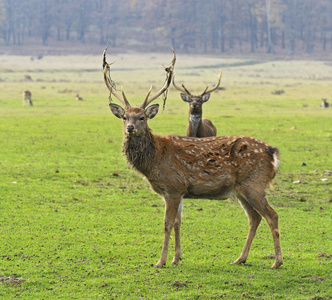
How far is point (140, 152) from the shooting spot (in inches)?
367

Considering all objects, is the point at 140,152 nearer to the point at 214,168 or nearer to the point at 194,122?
the point at 214,168

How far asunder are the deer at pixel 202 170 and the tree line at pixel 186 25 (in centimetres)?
14320

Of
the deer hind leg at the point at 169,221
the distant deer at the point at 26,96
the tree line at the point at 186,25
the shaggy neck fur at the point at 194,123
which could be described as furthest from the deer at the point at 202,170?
the tree line at the point at 186,25

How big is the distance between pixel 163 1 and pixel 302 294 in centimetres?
17694

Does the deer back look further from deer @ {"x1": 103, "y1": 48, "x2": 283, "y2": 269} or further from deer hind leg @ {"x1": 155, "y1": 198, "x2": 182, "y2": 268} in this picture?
deer hind leg @ {"x1": 155, "y1": 198, "x2": 182, "y2": 268}

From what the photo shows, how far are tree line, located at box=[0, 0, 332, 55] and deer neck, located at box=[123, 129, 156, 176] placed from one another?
14318 centimetres

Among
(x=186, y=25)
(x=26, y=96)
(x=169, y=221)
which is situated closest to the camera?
(x=169, y=221)

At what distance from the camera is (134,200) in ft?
46.2

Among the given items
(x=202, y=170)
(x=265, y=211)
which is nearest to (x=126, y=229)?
(x=202, y=170)

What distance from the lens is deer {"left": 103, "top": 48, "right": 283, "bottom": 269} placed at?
9023mm

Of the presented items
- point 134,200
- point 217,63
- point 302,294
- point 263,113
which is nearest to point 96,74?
point 217,63

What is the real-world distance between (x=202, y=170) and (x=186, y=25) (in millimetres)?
156693

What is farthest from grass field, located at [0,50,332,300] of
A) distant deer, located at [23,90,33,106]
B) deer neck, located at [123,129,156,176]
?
distant deer, located at [23,90,33,106]

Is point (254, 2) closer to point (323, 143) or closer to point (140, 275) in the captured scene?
point (323, 143)
